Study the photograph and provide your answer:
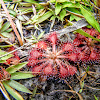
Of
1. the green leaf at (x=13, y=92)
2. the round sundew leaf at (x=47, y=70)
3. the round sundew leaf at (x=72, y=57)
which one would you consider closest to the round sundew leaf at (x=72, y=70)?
the round sundew leaf at (x=72, y=57)

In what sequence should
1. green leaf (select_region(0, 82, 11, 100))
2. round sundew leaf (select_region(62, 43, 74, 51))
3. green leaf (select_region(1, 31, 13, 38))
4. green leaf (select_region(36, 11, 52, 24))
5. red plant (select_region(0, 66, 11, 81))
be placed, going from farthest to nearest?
1. green leaf (select_region(36, 11, 52, 24))
2. green leaf (select_region(1, 31, 13, 38))
3. round sundew leaf (select_region(62, 43, 74, 51))
4. red plant (select_region(0, 66, 11, 81))
5. green leaf (select_region(0, 82, 11, 100))

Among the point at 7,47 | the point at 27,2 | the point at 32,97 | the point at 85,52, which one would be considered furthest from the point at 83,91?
the point at 27,2

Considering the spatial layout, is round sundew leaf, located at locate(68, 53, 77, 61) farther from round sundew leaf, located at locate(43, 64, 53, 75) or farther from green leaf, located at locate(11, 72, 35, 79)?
green leaf, located at locate(11, 72, 35, 79)

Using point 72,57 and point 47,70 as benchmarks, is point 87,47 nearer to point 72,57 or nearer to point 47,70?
point 72,57

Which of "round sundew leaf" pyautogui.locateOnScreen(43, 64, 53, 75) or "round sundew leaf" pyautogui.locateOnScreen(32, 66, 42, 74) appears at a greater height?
"round sundew leaf" pyautogui.locateOnScreen(32, 66, 42, 74)

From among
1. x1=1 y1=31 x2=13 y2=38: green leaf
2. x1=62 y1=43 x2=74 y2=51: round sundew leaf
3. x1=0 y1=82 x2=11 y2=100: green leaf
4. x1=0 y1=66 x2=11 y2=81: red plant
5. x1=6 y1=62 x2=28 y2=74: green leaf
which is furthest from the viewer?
x1=1 y1=31 x2=13 y2=38: green leaf

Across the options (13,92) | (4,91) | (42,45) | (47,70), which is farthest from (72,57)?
(4,91)

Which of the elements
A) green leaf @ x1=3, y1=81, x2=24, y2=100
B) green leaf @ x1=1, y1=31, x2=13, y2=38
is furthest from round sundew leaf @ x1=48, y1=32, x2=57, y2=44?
green leaf @ x1=3, y1=81, x2=24, y2=100
